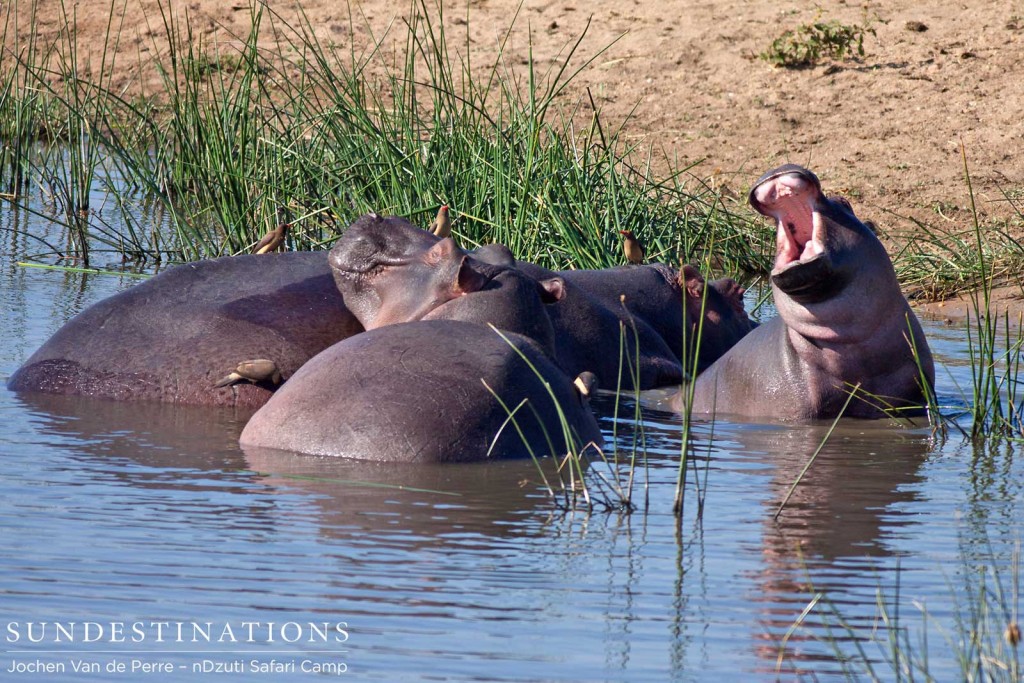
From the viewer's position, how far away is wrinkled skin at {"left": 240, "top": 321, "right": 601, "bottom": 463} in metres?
4.39

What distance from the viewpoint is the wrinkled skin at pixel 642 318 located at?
6.19 m

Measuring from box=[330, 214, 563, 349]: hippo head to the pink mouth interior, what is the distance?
0.71 metres

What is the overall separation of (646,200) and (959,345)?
1591 millimetres

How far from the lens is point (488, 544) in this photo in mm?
3770

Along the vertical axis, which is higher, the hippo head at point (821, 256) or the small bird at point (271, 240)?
the small bird at point (271, 240)

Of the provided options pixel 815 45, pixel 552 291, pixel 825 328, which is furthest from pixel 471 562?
pixel 815 45

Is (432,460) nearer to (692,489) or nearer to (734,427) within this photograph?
(692,489)

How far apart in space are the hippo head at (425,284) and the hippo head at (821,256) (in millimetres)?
726

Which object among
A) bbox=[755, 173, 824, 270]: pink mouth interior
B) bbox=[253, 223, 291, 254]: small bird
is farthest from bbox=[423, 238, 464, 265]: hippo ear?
bbox=[253, 223, 291, 254]: small bird

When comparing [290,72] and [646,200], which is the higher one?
[290,72]

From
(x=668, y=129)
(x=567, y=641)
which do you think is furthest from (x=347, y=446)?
(x=668, y=129)

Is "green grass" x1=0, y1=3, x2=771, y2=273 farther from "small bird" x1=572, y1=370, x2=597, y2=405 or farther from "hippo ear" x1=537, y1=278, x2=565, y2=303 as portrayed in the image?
"small bird" x1=572, y1=370, x2=597, y2=405

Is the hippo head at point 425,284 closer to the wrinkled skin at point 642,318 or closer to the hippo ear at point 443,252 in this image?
the hippo ear at point 443,252

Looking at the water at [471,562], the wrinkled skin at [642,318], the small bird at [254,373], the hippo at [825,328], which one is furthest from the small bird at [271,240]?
the hippo at [825,328]
